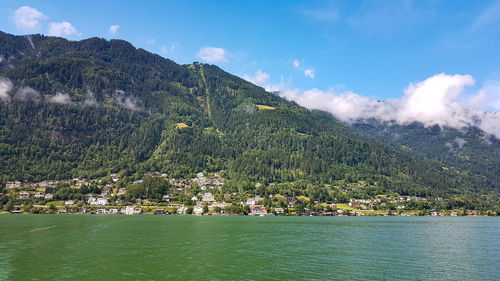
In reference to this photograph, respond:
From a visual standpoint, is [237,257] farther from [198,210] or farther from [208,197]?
[208,197]

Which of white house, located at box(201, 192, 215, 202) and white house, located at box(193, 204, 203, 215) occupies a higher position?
white house, located at box(201, 192, 215, 202)

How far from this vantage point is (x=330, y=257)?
5109cm

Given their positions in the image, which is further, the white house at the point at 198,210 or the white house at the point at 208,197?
the white house at the point at 208,197

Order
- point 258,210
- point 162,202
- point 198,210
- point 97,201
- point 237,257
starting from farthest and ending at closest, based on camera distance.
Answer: point 162,202, point 97,201, point 258,210, point 198,210, point 237,257

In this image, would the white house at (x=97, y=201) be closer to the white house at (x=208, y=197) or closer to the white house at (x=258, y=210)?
the white house at (x=208, y=197)

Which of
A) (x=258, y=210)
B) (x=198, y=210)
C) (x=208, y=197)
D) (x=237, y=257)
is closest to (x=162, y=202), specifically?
(x=198, y=210)

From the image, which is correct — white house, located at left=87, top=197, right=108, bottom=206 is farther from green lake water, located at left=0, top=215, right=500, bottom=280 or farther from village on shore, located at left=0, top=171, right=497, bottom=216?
green lake water, located at left=0, top=215, right=500, bottom=280

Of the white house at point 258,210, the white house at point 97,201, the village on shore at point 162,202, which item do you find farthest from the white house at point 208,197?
the white house at point 97,201

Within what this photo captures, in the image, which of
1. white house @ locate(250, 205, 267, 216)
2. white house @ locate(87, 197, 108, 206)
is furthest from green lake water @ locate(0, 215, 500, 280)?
white house @ locate(87, 197, 108, 206)

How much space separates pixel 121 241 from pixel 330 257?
37.8 meters

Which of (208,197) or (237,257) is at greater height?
(208,197)

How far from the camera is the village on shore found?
157m

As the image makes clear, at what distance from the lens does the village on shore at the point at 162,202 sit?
6196 inches

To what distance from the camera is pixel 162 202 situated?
171m
